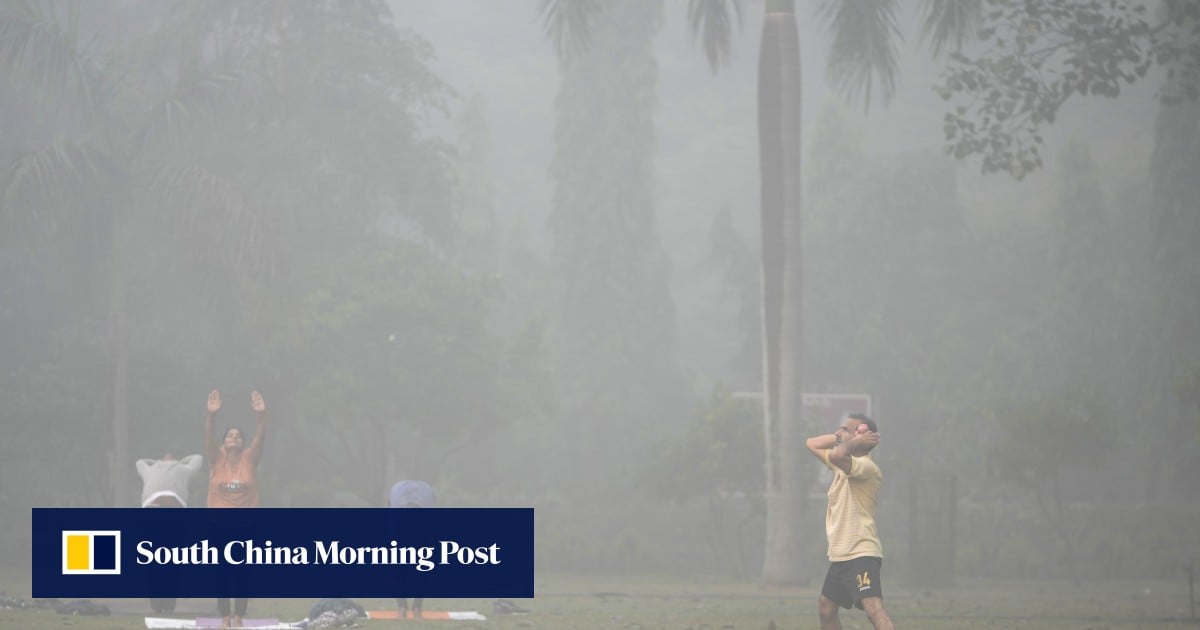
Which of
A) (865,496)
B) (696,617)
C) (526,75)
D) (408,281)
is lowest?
(696,617)

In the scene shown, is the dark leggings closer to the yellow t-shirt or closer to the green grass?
the green grass

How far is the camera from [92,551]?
16125mm

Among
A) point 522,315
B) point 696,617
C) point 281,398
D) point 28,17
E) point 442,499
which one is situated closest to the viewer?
point 696,617

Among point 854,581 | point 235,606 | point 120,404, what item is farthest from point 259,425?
point 120,404

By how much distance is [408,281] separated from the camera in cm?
4000

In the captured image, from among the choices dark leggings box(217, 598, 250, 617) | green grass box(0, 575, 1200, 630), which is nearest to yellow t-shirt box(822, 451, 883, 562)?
green grass box(0, 575, 1200, 630)

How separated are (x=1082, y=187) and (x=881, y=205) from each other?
7.93 m

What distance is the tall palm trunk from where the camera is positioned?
27.5m

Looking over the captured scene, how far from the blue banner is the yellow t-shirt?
5656 millimetres

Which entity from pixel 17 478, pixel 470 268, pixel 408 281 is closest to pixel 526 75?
pixel 470 268

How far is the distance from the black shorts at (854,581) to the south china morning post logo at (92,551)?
29.8 ft

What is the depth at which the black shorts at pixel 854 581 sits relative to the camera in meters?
9.86

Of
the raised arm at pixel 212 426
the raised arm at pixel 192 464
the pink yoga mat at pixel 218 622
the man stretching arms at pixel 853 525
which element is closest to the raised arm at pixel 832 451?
the man stretching arms at pixel 853 525

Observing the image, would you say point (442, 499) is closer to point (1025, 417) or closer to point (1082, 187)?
point (1025, 417)
